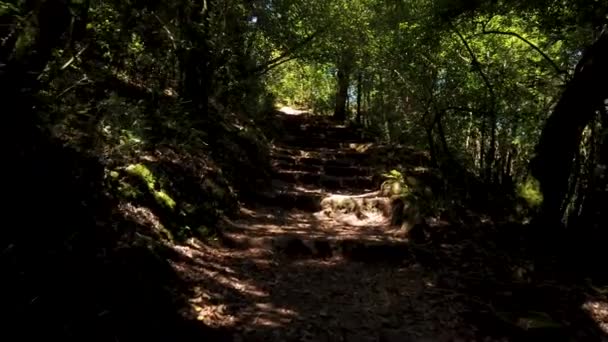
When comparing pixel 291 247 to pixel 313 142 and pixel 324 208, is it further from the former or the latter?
pixel 313 142

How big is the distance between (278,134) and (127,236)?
11202 millimetres

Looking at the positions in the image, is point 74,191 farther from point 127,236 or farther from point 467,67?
point 467,67

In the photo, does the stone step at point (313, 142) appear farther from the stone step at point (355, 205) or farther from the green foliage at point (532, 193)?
the green foliage at point (532, 193)

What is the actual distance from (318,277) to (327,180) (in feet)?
17.4

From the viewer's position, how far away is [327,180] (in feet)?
37.0

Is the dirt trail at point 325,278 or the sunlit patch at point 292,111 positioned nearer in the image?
the dirt trail at point 325,278

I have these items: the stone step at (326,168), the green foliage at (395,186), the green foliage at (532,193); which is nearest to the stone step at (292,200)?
the green foliage at (395,186)

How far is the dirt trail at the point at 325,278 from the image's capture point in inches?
183

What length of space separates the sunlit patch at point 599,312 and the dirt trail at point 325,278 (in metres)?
0.94

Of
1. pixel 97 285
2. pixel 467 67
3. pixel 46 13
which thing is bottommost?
pixel 97 285

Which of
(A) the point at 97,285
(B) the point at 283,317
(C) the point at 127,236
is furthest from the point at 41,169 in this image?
(B) the point at 283,317

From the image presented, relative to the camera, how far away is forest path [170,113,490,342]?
4.65 meters

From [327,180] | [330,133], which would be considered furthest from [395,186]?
[330,133]

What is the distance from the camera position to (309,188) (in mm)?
10938
